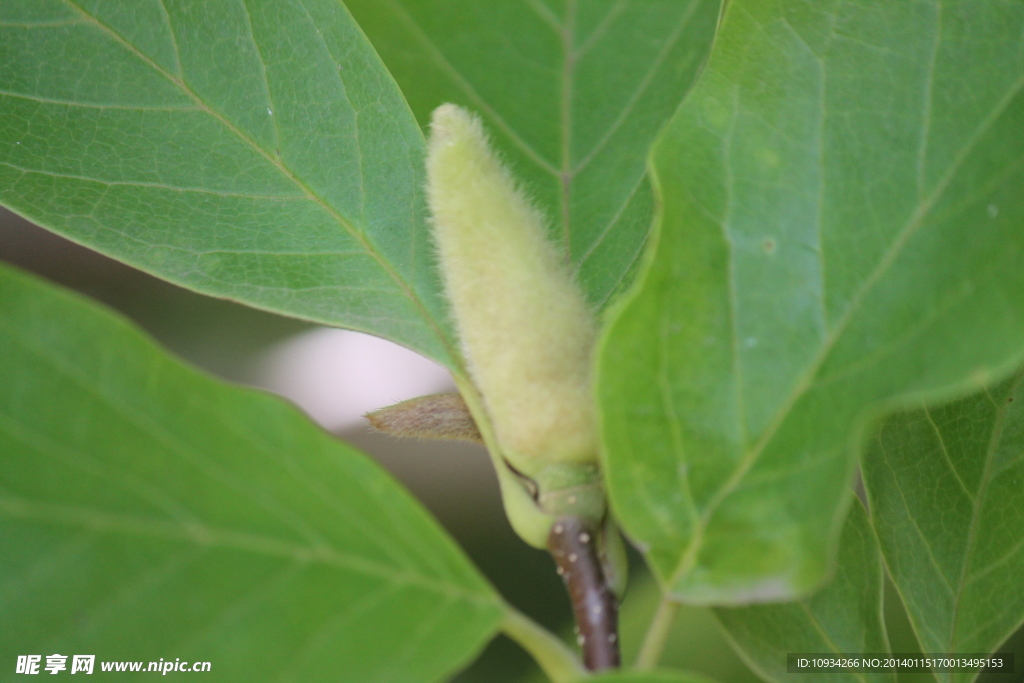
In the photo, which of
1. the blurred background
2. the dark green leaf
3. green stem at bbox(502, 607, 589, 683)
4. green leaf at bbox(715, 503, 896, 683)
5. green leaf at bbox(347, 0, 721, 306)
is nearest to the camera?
the dark green leaf

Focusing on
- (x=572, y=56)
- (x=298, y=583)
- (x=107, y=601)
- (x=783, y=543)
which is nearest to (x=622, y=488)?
(x=783, y=543)

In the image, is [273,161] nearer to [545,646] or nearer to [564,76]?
[564,76]

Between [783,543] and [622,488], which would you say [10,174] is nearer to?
[622,488]

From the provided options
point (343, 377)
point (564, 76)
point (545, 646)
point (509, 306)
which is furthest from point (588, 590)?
point (343, 377)

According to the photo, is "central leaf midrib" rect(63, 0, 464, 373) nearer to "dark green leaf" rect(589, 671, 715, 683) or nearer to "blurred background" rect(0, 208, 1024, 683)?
"dark green leaf" rect(589, 671, 715, 683)

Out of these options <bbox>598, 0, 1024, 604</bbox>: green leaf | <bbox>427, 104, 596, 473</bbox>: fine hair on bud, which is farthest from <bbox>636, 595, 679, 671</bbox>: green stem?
<bbox>427, 104, 596, 473</bbox>: fine hair on bud

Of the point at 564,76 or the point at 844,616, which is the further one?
the point at 564,76
